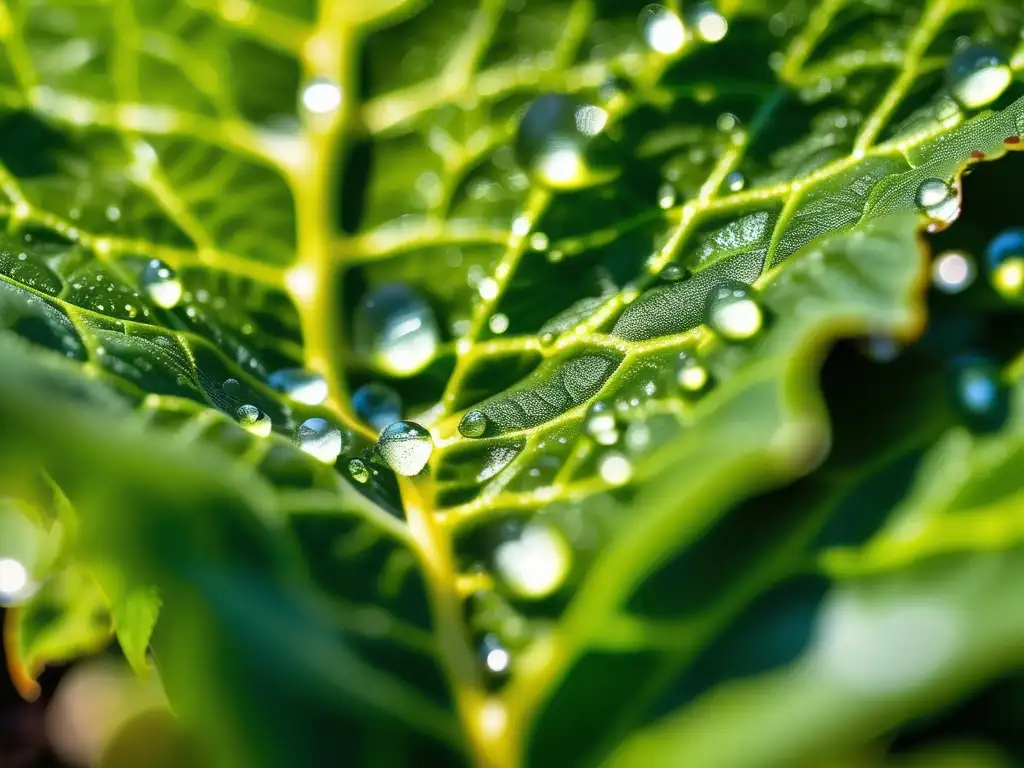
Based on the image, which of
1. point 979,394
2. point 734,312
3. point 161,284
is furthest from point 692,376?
point 161,284

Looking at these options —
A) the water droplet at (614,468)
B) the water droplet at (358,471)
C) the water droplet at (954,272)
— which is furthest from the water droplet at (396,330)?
the water droplet at (954,272)

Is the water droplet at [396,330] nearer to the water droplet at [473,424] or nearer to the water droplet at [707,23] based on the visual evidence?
the water droplet at [473,424]

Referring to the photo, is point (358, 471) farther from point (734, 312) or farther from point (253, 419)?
point (734, 312)

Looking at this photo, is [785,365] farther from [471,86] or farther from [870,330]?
[471,86]

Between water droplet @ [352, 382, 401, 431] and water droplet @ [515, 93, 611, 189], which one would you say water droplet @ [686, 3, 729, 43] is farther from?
water droplet @ [352, 382, 401, 431]

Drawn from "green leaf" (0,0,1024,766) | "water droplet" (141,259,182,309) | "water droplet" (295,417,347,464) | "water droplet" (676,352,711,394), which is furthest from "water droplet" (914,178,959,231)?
"water droplet" (141,259,182,309)

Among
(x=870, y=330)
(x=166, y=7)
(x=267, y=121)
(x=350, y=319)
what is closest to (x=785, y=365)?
(x=870, y=330)
